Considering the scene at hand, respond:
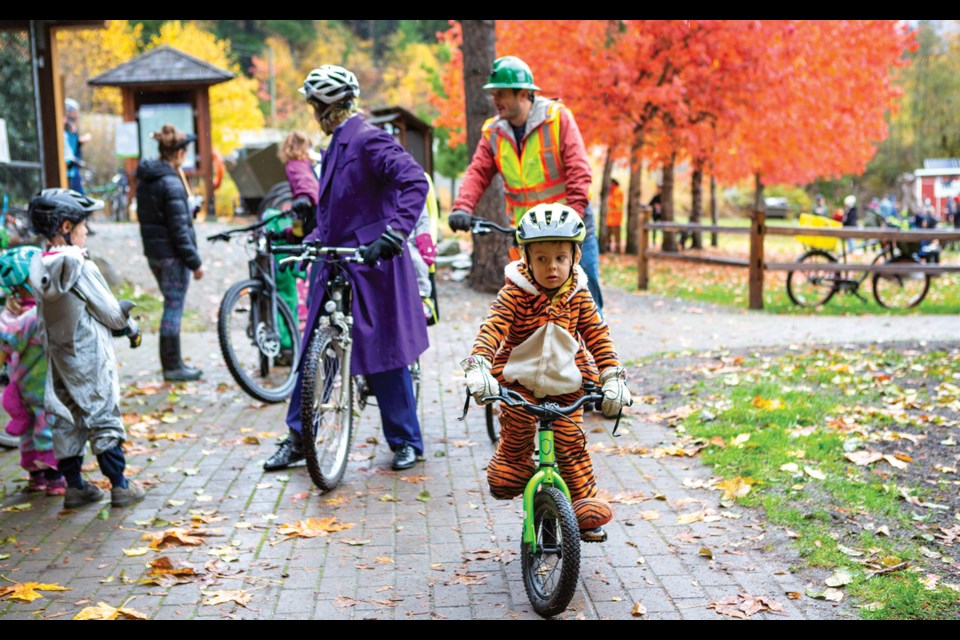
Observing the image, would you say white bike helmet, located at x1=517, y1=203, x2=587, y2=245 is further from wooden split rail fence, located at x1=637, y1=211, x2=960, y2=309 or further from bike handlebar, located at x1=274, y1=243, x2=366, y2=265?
wooden split rail fence, located at x1=637, y1=211, x2=960, y2=309

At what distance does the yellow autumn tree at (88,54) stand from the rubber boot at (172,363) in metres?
31.3

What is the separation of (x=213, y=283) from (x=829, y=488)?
11201 millimetres

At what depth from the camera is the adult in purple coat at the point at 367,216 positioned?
226 inches

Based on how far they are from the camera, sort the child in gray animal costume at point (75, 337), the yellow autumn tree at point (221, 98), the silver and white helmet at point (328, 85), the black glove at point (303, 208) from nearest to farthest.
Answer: the child in gray animal costume at point (75, 337), the silver and white helmet at point (328, 85), the black glove at point (303, 208), the yellow autumn tree at point (221, 98)

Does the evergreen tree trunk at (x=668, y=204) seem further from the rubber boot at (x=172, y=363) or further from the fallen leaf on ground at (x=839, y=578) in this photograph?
the fallen leaf on ground at (x=839, y=578)

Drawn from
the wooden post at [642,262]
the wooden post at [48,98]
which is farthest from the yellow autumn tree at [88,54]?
the wooden post at [48,98]

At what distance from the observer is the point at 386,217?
5.90m

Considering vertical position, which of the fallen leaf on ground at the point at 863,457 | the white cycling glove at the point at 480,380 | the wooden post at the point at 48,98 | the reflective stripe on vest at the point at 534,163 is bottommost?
the fallen leaf on ground at the point at 863,457

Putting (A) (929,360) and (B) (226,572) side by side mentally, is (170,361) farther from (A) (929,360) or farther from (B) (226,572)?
(A) (929,360)

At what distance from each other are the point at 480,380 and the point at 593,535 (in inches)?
36.3

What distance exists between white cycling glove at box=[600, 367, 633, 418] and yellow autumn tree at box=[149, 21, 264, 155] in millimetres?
40264

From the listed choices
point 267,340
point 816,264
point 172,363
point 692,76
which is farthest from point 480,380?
point 692,76

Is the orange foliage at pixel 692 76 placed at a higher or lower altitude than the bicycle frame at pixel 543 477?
higher

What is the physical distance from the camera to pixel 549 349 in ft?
13.4
